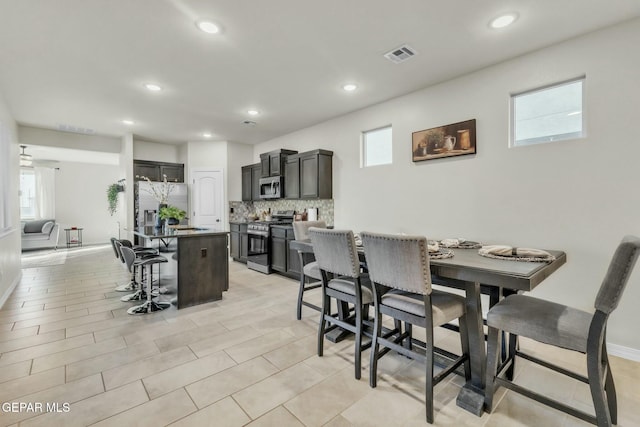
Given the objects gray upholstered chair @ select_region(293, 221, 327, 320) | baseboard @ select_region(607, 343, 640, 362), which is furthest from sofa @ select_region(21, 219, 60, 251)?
baseboard @ select_region(607, 343, 640, 362)

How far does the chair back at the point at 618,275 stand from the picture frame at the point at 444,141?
2053mm

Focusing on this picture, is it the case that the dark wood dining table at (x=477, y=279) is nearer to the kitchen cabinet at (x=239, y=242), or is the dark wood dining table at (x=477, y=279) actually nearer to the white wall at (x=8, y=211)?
the kitchen cabinet at (x=239, y=242)

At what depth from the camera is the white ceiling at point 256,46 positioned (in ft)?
7.32

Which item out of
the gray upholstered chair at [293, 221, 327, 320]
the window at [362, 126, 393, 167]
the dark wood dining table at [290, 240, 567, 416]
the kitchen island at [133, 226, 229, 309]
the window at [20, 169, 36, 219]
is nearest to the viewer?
the dark wood dining table at [290, 240, 567, 416]

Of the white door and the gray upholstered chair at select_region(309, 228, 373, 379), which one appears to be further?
the white door

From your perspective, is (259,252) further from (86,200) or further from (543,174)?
(86,200)

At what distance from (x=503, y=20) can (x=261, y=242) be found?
4.50 m

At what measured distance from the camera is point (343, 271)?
218cm

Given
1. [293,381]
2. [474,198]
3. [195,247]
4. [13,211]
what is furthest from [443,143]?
[13,211]

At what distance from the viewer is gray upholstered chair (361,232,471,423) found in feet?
5.53

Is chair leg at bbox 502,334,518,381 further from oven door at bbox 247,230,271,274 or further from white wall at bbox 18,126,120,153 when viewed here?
white wall at bbox 18,126,120,153

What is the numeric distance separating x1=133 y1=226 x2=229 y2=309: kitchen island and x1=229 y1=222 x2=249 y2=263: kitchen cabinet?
6.63 feet

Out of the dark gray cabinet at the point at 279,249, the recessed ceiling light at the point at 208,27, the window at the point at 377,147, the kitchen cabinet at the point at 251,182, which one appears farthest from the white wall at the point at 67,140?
the window at the point at 377,147

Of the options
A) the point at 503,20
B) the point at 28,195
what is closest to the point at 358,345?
the point at 503,20
